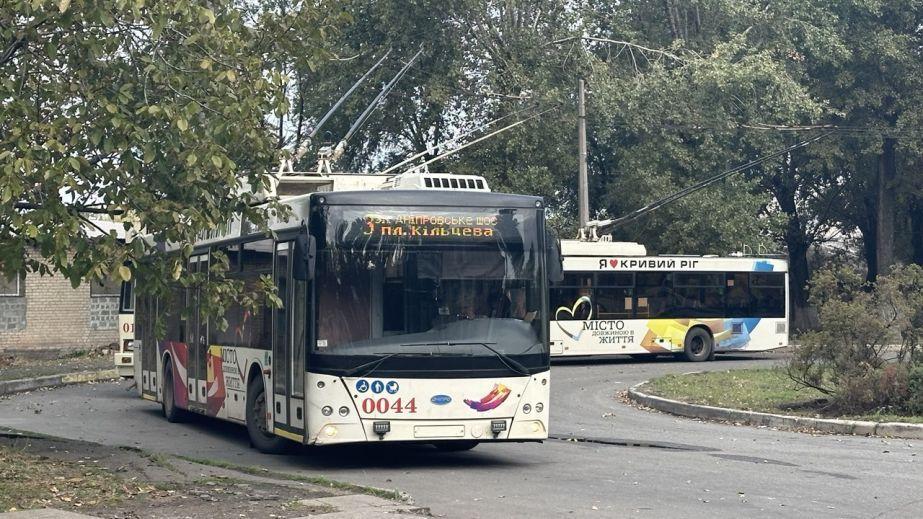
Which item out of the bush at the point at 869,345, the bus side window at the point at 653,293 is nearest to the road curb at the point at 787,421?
the bush at the point at 869,345

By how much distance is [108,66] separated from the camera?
39.1ft

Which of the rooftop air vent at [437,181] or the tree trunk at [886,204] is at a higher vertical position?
the tree trunk at [886,204]

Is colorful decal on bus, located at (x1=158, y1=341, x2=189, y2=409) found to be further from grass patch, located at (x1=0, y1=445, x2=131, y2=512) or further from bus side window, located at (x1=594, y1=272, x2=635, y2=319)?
bus side window, located at (x1=594, y1=272, x2=635, y2=319)

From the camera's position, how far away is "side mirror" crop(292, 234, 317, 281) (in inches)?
510

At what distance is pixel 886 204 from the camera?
46.1 metres

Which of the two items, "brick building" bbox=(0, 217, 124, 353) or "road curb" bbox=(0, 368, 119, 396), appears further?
"brick building" bbox=(0, 217, 124, 353)

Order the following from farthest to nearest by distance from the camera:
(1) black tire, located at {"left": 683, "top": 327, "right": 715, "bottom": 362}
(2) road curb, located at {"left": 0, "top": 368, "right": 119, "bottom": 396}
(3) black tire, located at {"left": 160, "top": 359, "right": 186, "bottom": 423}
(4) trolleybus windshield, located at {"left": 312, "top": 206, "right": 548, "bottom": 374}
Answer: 1. (1) black tire, located at {"left": 683, "top": 327, "right": 715, "bottom": 362}
2. (2) road curb, located at {"left": 0, "top": 368, "right": 119, "bottom": 396}
3. (3) black tire, located at {"left": 160, "top": 359, "right": 186, "bottom": 423}
4. (4) trolleybus windshield, located at {"left": 312, "top": 206, "right": 548, "bottom": 374}

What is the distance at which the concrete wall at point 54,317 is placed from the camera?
35.8 meters

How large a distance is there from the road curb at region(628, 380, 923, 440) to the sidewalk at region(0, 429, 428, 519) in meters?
8.22

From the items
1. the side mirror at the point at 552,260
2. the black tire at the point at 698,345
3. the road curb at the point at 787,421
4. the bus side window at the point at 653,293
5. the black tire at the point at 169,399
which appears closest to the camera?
the side mirror at the point at 552,260

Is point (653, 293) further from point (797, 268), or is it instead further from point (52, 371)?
point (797, 268)

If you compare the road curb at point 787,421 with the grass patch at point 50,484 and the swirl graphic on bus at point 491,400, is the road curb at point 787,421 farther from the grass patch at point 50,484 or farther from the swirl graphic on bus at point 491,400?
the grass patch at point 50,484

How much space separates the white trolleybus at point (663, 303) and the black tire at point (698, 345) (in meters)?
0.03

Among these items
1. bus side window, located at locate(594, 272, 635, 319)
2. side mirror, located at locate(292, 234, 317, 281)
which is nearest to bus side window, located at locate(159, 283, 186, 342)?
side mirror, located at locate(292, 234, 317, 281)
